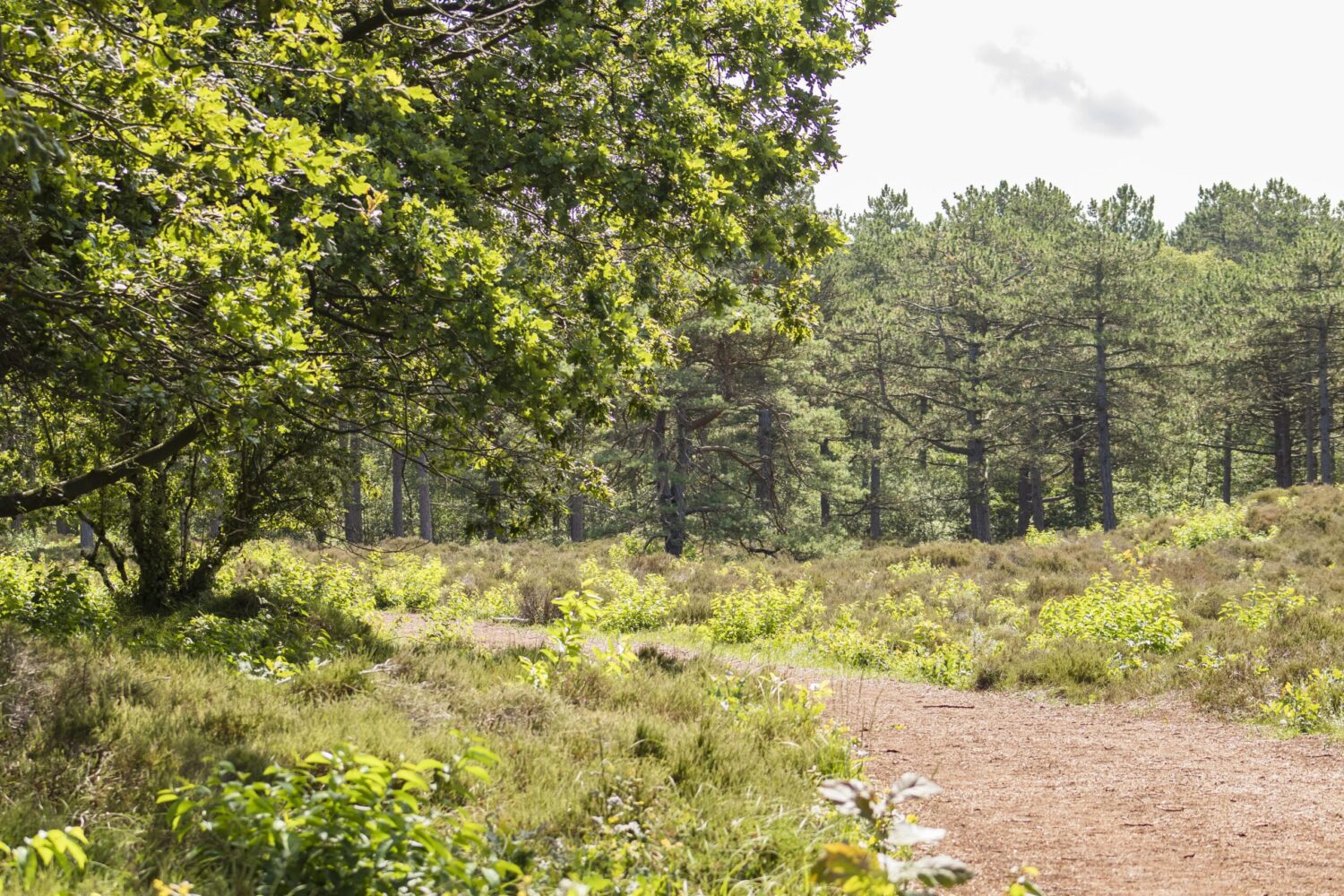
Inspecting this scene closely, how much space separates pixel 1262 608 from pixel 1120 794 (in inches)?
222

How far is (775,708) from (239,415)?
12.1ft

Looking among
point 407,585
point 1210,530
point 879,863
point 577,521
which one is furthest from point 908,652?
point 577,521

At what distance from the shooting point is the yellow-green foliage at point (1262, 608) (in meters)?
9.52

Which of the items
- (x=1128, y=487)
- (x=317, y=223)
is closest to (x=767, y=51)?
(x=317, y=223)

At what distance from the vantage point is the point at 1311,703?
7078 mm

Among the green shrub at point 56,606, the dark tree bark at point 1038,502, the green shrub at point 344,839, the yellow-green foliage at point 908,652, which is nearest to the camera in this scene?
the green shrub at point 344,839

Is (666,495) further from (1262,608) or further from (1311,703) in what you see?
(1311,703)

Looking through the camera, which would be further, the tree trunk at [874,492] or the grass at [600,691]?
the tree trunk at [874,492]

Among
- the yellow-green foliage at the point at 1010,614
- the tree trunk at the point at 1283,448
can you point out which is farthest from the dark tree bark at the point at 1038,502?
the yellow-green foliage at the point at 1010,614

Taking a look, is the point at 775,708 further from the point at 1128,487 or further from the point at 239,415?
the point at 1128,487

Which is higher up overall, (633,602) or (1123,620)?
(1123,620)

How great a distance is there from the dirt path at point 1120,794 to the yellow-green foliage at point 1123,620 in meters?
1.68

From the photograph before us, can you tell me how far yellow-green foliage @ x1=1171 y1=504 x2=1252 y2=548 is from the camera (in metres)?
18.0

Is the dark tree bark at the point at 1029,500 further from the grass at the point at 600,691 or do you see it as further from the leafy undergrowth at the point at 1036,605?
the grass at the point at 600,691
